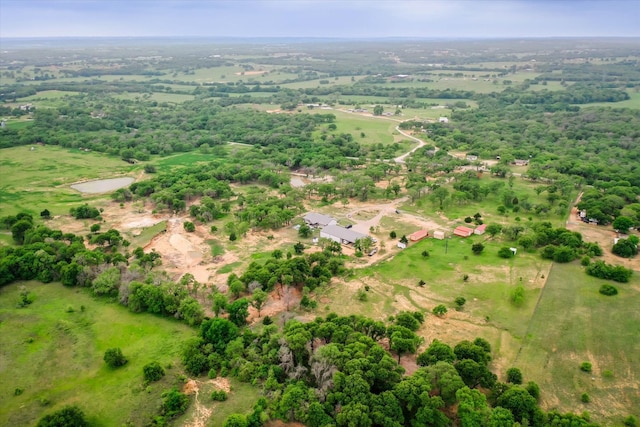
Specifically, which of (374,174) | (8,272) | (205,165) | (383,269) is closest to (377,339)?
(383,269)

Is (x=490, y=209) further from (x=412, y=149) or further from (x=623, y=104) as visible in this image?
(x=623, y=104)

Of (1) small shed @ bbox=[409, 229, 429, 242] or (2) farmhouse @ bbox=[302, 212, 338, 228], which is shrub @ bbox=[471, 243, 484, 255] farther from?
(2) farmhouse @ bbox=[302, 212, 338, 228]

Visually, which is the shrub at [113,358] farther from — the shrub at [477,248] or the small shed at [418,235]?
the shrub at [477,248]

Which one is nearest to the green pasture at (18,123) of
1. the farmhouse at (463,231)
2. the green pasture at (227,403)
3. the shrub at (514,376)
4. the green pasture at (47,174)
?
the green pasture at (47,174)

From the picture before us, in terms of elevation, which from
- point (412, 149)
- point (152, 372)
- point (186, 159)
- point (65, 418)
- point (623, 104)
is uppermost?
point (623, 104)

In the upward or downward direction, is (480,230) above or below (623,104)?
below

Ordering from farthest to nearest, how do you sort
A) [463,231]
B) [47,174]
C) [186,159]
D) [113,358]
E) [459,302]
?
1. [186,159]
2. [47,174]
3. [463,231]
4. [459,302]
5. [113,358]

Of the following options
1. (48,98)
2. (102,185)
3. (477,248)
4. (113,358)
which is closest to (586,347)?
(477,248)

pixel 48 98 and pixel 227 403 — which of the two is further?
pixel 48 98
